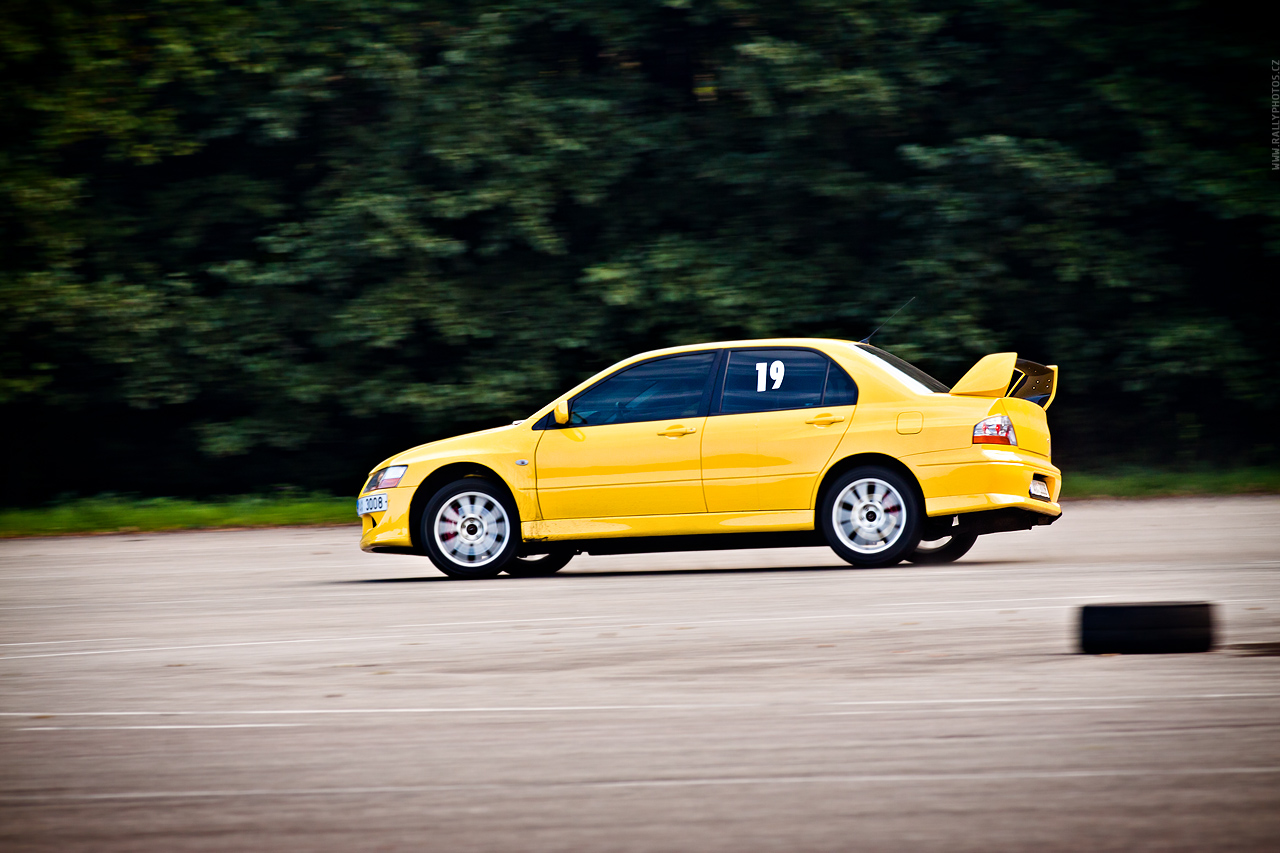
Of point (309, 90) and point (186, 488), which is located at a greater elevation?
point (309, 90)

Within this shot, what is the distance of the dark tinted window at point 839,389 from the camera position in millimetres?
11539

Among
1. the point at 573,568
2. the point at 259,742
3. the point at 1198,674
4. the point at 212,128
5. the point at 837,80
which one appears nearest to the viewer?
the point at 259,742

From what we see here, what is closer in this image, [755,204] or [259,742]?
[259,742]

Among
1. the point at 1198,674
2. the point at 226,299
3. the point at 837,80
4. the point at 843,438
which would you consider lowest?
the point at 1198,674

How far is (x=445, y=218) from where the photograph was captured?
2195cm

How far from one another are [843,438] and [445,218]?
11.7 meters

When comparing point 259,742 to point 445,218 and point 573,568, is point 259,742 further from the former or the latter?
point 445,218

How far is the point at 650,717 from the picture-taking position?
6.11 meters

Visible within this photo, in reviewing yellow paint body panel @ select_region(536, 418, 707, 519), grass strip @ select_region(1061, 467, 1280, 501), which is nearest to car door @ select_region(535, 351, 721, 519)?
yellow paint body panel @ select_region(536, 418, 707, 519)

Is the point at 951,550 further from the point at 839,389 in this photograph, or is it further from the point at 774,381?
Result: the point at 774,381

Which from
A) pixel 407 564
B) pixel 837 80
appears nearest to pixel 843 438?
pixel 407 564

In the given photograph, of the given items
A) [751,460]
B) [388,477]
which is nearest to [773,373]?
Answer: [751,460]

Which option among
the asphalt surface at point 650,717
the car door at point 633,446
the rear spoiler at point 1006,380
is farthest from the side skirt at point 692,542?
the rear spoiler at point 1006,380

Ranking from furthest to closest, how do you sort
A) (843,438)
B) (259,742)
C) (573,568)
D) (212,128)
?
(212,128), (573,568), (843,438), (259,742)
